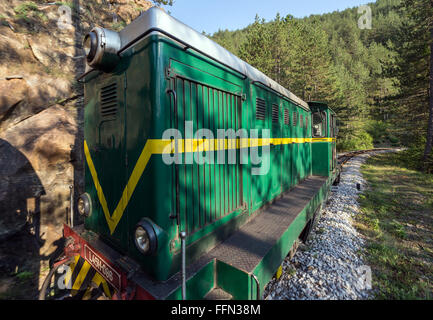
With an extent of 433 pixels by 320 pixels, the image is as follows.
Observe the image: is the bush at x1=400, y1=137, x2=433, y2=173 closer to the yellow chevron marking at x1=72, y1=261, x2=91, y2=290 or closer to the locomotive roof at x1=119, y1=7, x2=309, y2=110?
the locomotive roof at x1=119, y1=7, x2=309, y2=110

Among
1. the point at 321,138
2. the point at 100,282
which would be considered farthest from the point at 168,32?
the point at 321,138

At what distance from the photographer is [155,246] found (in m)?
1.77

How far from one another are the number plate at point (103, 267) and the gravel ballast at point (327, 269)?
207 cm

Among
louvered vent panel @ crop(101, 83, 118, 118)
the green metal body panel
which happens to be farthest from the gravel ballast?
louvered vent panel @ crop(101, 83, 118, 118)

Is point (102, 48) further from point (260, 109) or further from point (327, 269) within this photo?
point (327, 269)

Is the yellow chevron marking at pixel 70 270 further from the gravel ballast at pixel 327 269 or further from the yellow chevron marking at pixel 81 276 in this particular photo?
the gravel ballast at pixel 327 269

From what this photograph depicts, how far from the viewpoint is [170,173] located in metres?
1.94

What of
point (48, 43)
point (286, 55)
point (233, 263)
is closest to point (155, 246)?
point (233, 263)

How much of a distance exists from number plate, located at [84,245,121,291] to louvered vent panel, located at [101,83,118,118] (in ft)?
4.91

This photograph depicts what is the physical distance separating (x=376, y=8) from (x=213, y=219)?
121 meters

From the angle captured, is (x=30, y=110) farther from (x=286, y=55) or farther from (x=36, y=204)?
(x=286, y=55)

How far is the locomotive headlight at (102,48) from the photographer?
6.81 ft

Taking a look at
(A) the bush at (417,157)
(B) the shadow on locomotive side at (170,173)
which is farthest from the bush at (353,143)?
(B) the shadow on locomotive side at (170,173)

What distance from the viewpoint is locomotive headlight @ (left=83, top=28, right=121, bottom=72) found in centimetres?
208
